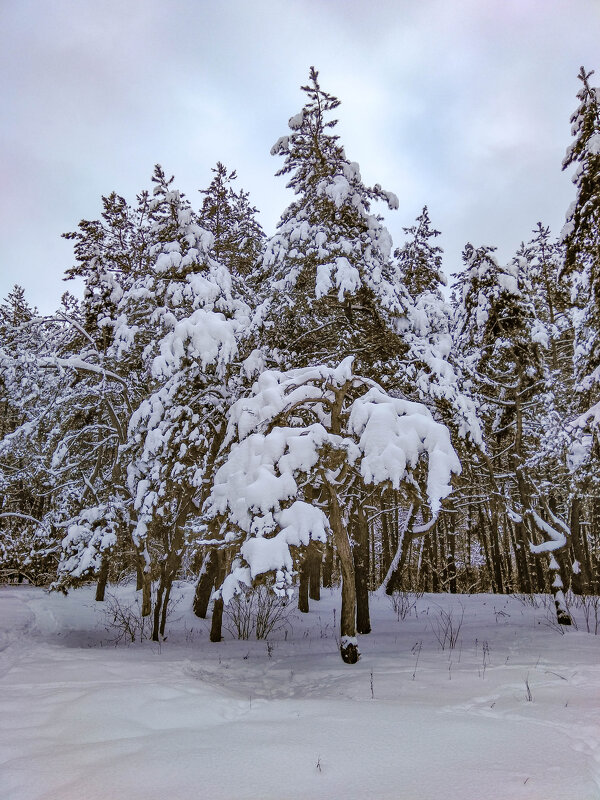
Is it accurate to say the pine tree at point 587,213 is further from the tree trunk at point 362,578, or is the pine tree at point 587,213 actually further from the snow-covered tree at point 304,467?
the tree trunk at point 362,578

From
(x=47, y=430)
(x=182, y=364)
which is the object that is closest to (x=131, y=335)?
(x=182, y=364)

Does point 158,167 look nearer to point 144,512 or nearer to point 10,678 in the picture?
point 144,512

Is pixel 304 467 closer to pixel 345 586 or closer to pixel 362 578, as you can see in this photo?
pixel 345 586

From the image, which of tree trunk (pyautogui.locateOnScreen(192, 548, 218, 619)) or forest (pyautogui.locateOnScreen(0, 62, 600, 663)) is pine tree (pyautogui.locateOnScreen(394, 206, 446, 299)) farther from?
tree trunk (pyautogui.locateOnScreen(192, 548, 218, 619))

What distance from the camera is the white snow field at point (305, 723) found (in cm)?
302

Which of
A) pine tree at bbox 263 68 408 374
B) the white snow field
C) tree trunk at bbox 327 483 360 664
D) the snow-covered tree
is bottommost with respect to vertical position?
the white snow field

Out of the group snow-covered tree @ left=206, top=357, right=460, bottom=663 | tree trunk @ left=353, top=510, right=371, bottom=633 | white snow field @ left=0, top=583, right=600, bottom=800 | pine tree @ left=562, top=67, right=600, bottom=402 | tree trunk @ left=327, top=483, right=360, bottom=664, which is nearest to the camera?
white snow field @ left=0, top=583, right=600, bottom=800

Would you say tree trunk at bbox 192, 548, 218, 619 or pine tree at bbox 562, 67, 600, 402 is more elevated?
pine tree at bbox 562, 67, 600, 402

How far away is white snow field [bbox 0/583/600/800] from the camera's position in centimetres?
302

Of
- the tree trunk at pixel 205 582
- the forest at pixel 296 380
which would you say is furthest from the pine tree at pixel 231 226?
the tree trunk at pixel 205 582

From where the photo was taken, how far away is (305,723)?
4.20 meters

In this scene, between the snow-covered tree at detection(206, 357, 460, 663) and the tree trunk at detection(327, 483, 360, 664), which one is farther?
the tree trunk at detection(327, 483, 360, 664)

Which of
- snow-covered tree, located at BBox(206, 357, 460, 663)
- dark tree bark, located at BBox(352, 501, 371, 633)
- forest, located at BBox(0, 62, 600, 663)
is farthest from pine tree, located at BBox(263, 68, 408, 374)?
dark tree bark, located at BBox(352, 501, 371, 633)

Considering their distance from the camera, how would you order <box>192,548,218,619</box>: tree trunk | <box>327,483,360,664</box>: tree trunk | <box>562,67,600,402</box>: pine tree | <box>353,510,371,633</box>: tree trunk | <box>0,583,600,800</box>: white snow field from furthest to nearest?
<box>192,548,218,619</box>: tree trunk, <box>353,510,371,633</box>: tree trunk, <box>562,67,600,402</box>: pine tree, <box>327,483,360,664</box>: tree trunk, <box>0,583,600,800</box>: white snow field
